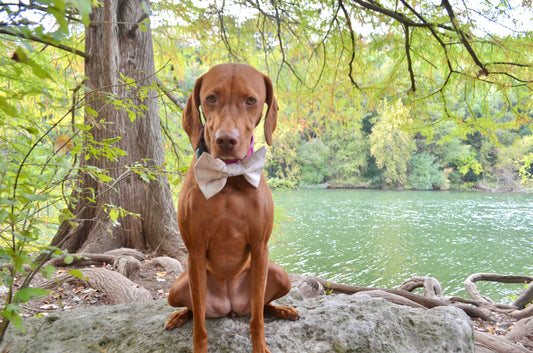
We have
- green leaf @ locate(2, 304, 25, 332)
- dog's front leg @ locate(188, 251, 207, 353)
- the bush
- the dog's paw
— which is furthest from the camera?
the bush

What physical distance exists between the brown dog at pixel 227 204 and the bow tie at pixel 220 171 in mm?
34

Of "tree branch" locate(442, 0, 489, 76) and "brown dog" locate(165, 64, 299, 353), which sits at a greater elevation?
"tree branch" locate(442, 0, 489, 76)

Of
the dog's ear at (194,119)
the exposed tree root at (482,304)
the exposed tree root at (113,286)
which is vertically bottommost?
the exposed tree root at (482,304)

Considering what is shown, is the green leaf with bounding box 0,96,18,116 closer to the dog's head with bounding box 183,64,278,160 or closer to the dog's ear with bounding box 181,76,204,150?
the dog's head with bounding box 183,64,278,160

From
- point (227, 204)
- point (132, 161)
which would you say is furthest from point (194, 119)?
point (132, 161)

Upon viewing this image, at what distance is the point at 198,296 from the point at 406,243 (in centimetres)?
1230

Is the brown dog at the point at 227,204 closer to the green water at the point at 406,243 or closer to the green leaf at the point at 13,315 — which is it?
the green leaf at the point at 13,315

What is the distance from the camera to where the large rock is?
191 centimetres

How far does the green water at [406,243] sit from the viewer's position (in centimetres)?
930

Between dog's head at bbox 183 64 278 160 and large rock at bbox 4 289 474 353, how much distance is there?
1087 millimetres

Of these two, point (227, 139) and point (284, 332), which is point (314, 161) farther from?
point (227, 139)

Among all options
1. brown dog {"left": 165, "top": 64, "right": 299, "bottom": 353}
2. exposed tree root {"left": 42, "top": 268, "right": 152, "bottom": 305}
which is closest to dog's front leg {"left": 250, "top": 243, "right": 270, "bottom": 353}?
brown dog {"left": 165, "top": 64, "right": 299, "bottom": 353}

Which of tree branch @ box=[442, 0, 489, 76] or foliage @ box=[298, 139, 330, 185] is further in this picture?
foliage @ box=[298, 139, 330, 185]

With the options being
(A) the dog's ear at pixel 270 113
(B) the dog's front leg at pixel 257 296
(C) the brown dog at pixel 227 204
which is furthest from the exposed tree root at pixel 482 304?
(A) the dog's ear at pixel 270 113
